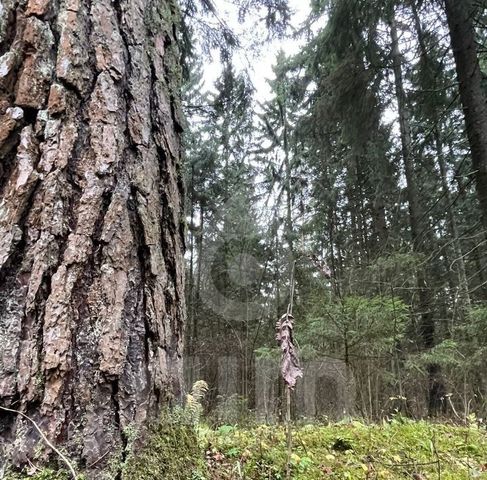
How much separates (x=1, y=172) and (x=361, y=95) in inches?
232

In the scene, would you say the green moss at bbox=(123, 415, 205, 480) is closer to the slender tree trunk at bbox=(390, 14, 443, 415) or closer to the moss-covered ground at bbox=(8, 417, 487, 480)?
the moss-covered ground at bbox=(8, 417, 487, 480)

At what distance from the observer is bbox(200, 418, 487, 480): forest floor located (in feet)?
5.52

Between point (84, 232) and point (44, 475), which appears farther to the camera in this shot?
point (84, 232)

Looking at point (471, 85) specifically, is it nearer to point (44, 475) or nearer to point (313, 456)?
point (313, 456)

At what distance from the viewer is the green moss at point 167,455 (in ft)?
3.43

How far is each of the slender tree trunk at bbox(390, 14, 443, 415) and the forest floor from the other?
4.22 metres

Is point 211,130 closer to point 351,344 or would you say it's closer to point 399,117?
point 399,117

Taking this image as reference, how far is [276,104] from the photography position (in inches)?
496

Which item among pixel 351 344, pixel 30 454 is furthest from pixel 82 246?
pixel 351 344

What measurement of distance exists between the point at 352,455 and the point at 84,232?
181 centimetres

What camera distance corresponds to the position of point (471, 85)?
4938mm

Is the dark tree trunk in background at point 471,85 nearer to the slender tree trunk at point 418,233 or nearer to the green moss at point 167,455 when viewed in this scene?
the slender tree trunk at point 418,233

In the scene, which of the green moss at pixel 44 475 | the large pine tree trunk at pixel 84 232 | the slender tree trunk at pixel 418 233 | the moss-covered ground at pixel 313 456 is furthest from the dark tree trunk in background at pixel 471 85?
the green moss at pixel 44 475

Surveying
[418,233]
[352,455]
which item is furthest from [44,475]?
[418,233]
